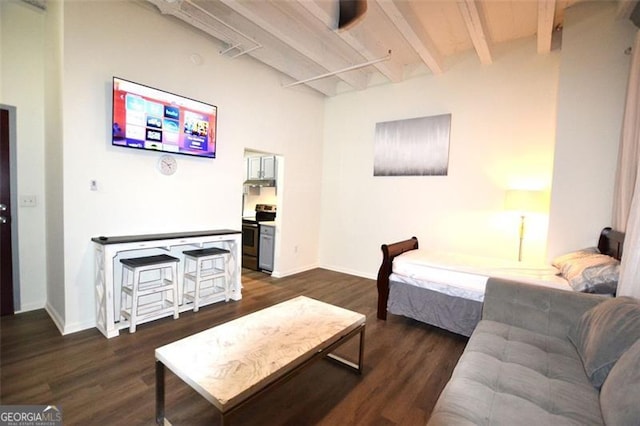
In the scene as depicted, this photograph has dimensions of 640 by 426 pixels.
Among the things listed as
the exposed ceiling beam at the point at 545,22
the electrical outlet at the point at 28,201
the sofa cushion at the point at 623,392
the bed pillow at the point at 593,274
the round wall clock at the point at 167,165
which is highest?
the exposed ceiling beam at the point at 545,22

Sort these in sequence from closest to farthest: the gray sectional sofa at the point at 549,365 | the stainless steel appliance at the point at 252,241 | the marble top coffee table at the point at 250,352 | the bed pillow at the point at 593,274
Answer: the gray sectional sofa at the point at 549,365 → the marble top coffee table at the point at 250,352 → the bed pillow at the point at 593,274 → the stainless steel appliance at the point at 252,241

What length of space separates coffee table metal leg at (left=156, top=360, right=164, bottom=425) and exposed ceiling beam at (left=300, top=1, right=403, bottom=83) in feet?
9.12

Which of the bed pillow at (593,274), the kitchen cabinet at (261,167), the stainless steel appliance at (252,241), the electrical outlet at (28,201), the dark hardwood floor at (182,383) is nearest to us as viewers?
the dark hardwood floor at (182,383)

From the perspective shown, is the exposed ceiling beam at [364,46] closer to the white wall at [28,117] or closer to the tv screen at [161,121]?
the tv screen at [161,121]

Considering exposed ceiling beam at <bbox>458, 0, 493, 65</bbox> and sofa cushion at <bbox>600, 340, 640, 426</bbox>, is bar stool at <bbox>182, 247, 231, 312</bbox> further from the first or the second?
exposed ceiling beam at <bbox>458, 0, 493, 65</bbox>

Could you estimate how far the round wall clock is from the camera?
306cm

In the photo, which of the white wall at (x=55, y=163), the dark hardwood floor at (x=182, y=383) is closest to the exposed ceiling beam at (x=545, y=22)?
the dark hardwood floor at (x=182, y=383)

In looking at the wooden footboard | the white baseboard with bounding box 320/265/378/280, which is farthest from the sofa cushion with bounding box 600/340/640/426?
the white baseboard with bounding box 320/265/378/280

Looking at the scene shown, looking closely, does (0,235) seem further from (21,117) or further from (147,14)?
(147,14)

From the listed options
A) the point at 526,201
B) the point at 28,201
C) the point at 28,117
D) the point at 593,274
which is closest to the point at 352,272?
the point at 526,201

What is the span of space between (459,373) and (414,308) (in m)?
1.51

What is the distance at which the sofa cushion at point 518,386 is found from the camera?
3.71 ft

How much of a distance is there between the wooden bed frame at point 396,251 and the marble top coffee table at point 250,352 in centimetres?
104

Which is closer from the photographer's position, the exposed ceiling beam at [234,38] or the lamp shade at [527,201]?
the exposed ceiling beam at [234,38]
